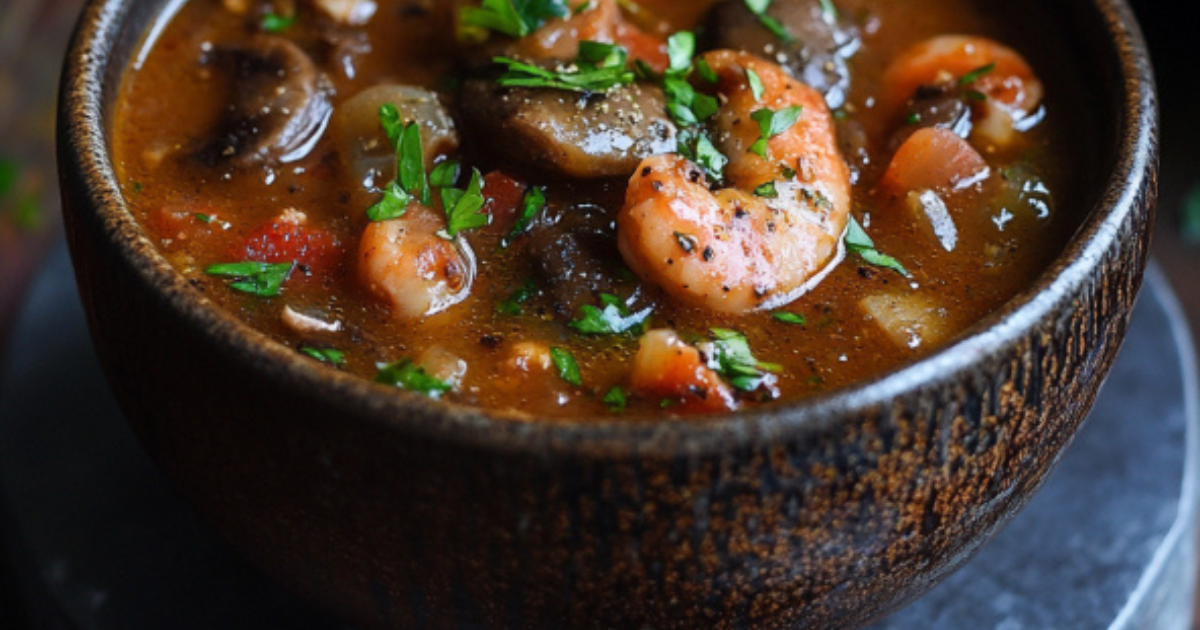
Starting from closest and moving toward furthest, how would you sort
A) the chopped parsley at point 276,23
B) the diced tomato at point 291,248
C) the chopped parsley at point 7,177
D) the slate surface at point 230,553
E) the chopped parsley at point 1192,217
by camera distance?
the diced tomato at point 291,248
the slate surface at point 230,553
the chopped parsley at point 276,23
the chopped parsley at point 1192,217
the chopped parsley at point 7,177

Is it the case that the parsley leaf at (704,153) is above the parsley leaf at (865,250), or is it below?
above

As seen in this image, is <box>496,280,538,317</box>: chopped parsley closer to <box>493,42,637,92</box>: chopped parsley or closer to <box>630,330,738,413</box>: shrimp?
<box>630,330,738,413</box>: shrimp

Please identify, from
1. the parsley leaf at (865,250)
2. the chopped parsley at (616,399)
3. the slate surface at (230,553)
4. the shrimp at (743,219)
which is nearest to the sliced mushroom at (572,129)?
the shrimp at (743,219)

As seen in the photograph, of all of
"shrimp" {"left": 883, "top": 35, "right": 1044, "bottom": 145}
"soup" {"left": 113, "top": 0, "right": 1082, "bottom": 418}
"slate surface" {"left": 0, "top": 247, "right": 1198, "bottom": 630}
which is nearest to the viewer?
"soup" {"left": 113, "top": 0, "right": 1082, "bottom": 418}

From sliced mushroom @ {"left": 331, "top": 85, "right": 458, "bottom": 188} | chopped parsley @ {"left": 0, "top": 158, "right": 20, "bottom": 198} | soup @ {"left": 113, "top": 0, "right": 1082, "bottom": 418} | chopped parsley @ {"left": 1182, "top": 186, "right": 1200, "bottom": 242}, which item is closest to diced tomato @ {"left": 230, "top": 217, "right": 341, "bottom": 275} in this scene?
soup @ {"left": 113, "top": 0, "right": 1082, "bottom": 418}

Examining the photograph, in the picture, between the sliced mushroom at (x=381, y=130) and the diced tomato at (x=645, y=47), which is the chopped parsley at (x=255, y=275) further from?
the diced tomato at (x=645, y=47)

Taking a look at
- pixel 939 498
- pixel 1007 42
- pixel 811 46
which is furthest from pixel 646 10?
pixel 939 498
